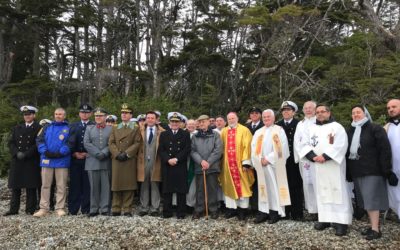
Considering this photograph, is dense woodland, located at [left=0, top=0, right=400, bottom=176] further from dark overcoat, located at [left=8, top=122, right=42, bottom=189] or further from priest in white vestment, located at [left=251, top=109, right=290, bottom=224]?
priest in white vestment, located at [left=251, top=109, right=290, bottom=224]

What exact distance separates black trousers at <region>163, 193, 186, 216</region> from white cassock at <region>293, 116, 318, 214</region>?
2214 mm

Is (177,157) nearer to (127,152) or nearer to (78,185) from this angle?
(127,152)

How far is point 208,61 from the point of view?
20891 millimetres

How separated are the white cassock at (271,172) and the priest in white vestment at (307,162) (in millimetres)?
289

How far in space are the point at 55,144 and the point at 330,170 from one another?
498 cm

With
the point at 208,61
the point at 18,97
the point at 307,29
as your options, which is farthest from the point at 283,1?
the point at 18,97

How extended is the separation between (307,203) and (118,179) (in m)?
3.42

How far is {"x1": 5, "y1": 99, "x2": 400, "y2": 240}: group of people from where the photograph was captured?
5.80 metres

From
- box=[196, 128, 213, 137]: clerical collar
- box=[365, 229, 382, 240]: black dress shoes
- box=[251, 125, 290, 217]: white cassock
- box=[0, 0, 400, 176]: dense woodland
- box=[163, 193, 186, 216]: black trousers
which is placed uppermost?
box=[0, 0, 400, 176]: dense woodland

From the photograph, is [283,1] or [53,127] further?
[283,1]

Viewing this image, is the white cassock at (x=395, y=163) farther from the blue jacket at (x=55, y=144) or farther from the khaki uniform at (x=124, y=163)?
the blue jacket at (x=55, y=144)

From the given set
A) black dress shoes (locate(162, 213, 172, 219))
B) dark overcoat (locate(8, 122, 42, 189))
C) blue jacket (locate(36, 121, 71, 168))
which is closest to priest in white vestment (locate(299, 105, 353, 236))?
black dress shoes (locate(162, 213, 172, 219))

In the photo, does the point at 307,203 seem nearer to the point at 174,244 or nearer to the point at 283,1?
the point at 174,244

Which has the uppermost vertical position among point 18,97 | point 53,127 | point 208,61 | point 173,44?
point 173,44
